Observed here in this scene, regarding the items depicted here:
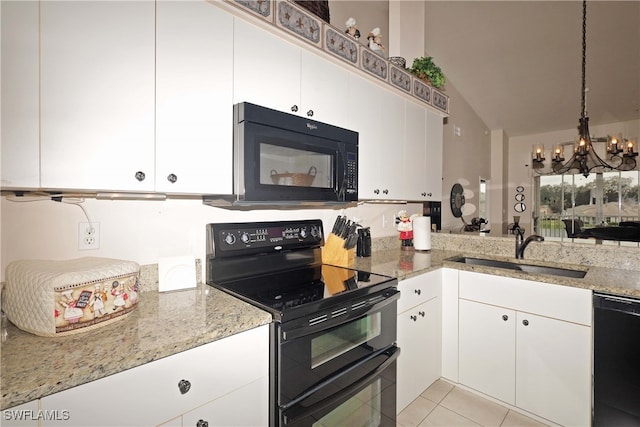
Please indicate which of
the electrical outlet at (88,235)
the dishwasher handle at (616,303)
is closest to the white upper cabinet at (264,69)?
the electrical outlet at (88,235)

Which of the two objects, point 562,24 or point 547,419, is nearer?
point 547,419

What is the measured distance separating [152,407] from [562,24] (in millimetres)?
5610

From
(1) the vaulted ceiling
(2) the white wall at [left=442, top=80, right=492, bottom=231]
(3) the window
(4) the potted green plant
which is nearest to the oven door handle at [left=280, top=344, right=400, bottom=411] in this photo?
(4) the potted green plant

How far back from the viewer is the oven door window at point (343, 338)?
4.01ft

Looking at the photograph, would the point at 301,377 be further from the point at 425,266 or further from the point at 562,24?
the point at 562,24

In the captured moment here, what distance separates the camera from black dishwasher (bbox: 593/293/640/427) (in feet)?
4.63

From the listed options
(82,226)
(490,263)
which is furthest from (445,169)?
(82,226)

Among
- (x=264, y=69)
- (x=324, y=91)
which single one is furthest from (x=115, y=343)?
(x=324, y=91)

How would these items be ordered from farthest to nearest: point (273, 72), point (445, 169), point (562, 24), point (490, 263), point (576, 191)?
point (576, 191), point (445, 169), point (562, 24), point (490, 263), point (273, 72)

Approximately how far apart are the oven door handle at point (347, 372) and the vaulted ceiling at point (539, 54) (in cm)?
437

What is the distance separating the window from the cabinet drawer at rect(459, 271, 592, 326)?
5226 mm

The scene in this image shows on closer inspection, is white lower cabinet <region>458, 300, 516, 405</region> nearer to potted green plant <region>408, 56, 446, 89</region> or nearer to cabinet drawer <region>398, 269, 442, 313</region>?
cabinet drawer <region>398, 269, 442, 313</region>

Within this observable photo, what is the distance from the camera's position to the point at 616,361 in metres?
1.46

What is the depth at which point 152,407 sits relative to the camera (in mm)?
836
